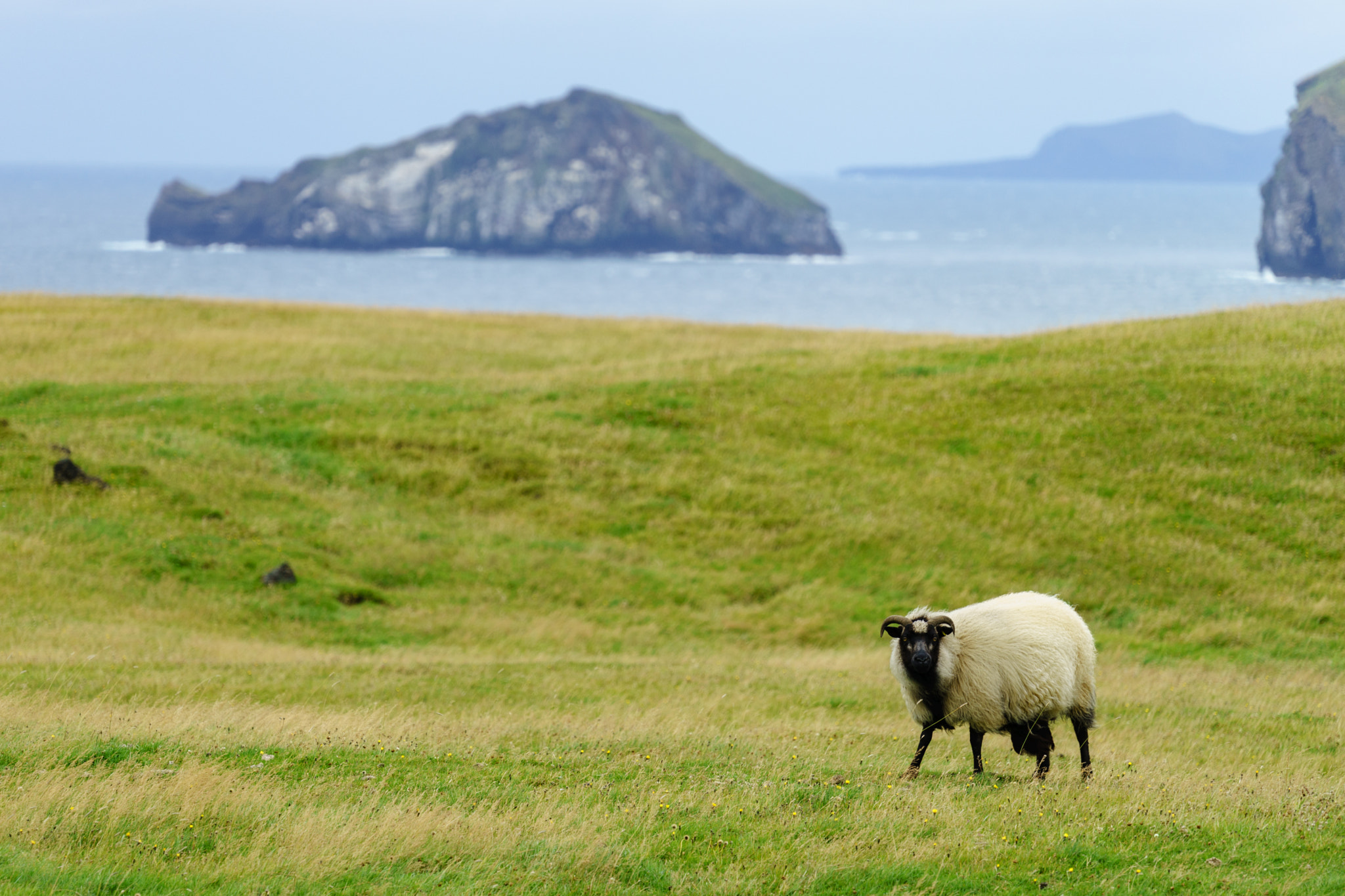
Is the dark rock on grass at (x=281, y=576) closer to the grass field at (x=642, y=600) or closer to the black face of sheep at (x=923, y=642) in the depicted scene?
the grass field at (x=642, y=600)

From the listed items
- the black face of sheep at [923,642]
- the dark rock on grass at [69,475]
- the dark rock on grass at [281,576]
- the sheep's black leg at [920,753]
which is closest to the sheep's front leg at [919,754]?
the sheep's black leg at [920,753]

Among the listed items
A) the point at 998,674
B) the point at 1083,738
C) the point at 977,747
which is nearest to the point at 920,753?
the point at 977,747

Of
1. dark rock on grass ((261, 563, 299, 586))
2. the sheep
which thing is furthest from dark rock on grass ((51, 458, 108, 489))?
the sheep

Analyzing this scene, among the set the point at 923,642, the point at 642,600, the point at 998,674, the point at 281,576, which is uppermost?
the point at 923,642

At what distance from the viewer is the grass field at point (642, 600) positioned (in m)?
9.81

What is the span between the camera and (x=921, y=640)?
41.5ft

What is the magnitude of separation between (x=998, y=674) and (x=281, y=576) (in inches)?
747

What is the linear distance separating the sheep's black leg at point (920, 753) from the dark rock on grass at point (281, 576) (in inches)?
708

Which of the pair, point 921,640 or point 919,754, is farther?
point 919,754

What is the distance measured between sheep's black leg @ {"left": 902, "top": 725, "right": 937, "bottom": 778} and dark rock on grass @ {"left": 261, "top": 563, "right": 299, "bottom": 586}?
18.0m

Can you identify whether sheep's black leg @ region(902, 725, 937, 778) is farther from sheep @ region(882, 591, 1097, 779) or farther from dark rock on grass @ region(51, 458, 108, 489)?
dark rock on grass @ region(51, 458, 108, 489)

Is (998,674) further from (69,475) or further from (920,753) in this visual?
(69,475)

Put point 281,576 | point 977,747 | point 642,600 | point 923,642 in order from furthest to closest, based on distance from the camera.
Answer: point 642,600, point 281,576, point 977,747, point 923,642

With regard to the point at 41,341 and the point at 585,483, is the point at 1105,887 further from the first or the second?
the point at 41,341
